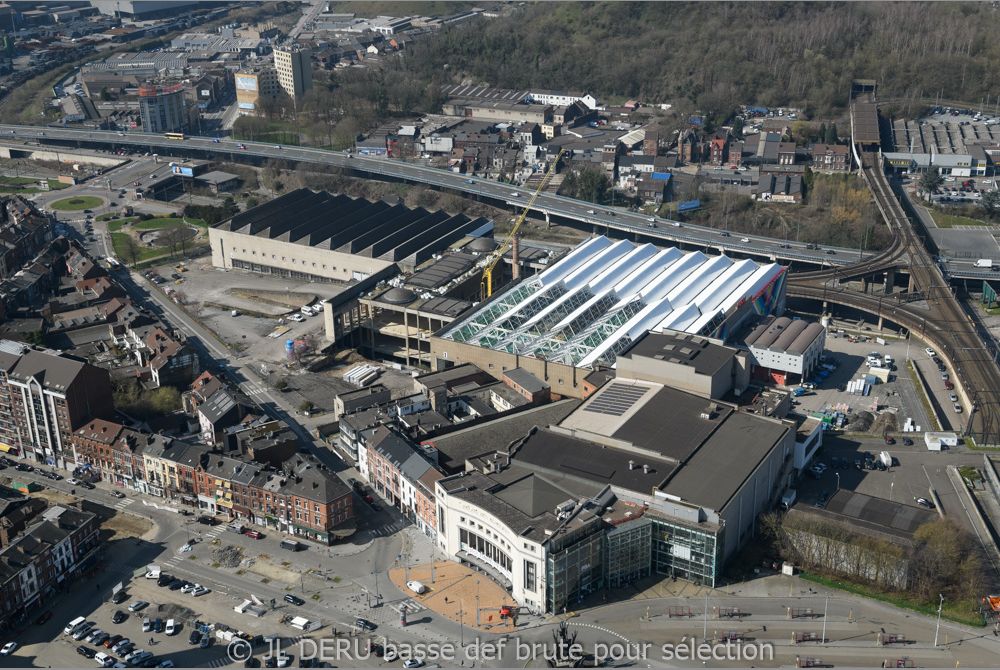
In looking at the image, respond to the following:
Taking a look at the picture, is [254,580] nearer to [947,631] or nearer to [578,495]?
[578,495]

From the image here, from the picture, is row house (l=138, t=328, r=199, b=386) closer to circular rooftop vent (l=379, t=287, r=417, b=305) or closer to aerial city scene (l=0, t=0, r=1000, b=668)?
aerial city scene (l=0, t=0, r=1000, b=668)

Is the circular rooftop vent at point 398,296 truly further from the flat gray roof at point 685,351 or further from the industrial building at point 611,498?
the industrial building at point 611,498

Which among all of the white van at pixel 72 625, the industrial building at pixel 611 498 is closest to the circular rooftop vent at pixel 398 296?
the industrial building at pixel 611 498

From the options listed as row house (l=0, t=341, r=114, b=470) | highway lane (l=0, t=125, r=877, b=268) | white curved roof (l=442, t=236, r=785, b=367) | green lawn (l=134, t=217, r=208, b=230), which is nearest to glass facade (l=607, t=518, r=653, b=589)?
white curved roof (l=442, t=236, r=785, b=367)

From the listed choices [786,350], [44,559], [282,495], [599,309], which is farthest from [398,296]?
[44,559]

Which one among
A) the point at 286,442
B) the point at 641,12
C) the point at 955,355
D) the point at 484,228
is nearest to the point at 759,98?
the point at 641,12
